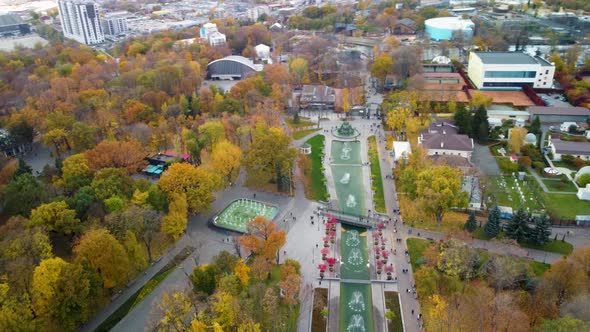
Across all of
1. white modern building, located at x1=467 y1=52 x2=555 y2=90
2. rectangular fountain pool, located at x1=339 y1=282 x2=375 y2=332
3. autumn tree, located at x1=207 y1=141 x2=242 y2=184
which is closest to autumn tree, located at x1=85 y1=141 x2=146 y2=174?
autumn tree, located at x1=207 y1=141 x2=242 y2=184

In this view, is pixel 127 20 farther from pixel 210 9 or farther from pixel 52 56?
pixel 52 56

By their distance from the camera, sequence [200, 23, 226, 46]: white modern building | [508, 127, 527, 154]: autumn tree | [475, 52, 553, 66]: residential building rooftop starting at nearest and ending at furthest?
[508, 127, 527, 154]: autumn tree, [475, 52, 553, 66]: residential building rooftop, [200, 23, 226, 46]: white modern building

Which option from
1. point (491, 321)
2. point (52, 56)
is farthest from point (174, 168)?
point (52, 56)

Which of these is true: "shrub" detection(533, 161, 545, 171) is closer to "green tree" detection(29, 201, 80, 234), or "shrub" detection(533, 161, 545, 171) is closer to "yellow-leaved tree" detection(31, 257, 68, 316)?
"green tree" detection(29, 201, 80, 234)

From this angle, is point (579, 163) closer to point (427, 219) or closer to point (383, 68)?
point (427, 219)

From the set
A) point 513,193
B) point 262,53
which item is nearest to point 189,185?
point 513,193

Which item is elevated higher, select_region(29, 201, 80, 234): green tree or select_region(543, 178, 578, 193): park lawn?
select_region(29, 201, 80, 234): green tree
